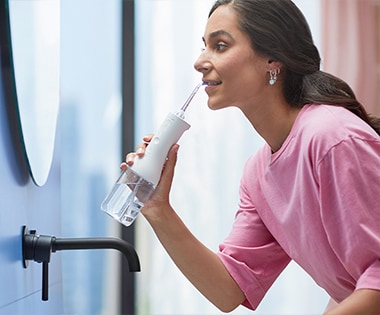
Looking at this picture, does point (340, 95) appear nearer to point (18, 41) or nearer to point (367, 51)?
point (18, 41)

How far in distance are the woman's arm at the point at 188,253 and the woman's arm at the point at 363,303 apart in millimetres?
350

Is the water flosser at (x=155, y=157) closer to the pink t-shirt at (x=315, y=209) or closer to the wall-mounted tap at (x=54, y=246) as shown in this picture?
the wall-mounted tap at (x=54, y=246)

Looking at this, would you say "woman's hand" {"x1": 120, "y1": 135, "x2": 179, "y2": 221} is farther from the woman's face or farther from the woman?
the woman's face

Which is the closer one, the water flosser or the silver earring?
the water flosser

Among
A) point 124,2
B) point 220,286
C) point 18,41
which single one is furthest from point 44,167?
point 124,2

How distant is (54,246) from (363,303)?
491mm

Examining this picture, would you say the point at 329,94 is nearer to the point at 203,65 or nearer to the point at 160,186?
the point at 203,65

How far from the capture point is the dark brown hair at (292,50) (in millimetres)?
1123

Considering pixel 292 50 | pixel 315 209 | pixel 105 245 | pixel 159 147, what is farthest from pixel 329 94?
pixel 105 245

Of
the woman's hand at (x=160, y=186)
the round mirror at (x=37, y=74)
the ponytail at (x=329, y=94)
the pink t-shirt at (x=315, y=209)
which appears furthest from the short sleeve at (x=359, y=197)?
the round mirror at (x=37, y=74)

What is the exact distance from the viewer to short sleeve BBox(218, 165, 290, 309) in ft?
4.13

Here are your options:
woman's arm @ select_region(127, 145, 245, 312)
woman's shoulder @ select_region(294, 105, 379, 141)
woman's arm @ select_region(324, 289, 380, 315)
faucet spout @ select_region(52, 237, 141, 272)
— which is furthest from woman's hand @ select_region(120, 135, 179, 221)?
→ woman's arm @ select_region(324, 289, 380, 315)

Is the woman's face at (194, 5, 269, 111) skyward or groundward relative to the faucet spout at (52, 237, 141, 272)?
skyward

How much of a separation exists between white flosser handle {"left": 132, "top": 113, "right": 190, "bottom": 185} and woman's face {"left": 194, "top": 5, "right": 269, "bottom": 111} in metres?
0.12
